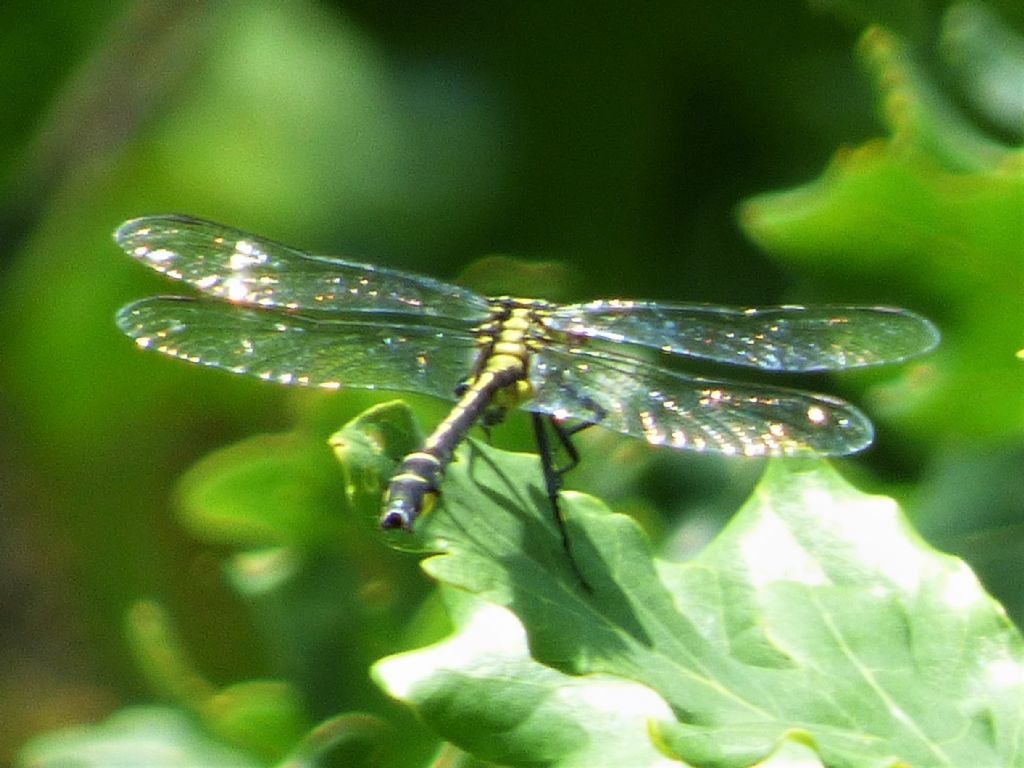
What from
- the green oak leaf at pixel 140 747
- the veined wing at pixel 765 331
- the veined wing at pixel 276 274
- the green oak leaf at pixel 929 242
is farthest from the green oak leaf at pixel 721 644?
the green oak leaf at pixel 140 747

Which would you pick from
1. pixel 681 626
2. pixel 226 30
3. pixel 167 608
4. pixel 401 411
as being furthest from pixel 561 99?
pixel 681 626

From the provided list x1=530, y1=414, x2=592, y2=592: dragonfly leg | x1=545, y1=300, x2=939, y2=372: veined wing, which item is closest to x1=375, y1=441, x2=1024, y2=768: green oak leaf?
x1=530, y1=414, x2=592, y2=592: dragonfly leg

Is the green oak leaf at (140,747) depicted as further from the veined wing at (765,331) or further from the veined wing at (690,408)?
the veined wing at (765,331)

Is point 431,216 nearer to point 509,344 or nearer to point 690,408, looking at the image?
point 509,344

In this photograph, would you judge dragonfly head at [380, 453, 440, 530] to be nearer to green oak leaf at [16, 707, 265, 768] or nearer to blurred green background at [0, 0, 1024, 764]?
blurred green background at [0, 0, 1024, 764]

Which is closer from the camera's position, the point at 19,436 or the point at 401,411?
the point at 401,411

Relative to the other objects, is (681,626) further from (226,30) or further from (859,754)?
(226,30)

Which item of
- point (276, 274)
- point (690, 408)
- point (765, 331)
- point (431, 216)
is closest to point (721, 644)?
point (690, 408)
